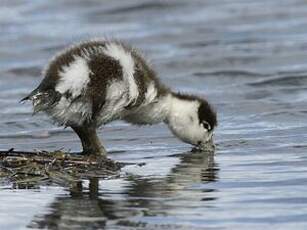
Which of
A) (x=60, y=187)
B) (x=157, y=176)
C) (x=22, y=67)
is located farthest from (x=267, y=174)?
(x=22, y=67)

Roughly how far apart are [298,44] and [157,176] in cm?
756

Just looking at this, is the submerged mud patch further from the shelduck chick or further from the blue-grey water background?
the shelduck chick

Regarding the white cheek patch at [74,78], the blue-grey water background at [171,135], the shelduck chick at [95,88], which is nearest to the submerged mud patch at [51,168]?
the blue-grey water background at [171,135]

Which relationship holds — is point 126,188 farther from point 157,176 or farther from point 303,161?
point 303,161

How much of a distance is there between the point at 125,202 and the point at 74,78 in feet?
5.09

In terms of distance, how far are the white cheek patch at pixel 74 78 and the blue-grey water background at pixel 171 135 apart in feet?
2.33

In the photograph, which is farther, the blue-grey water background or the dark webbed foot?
the dark webbed foot

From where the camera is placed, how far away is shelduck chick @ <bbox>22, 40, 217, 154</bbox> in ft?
27.3

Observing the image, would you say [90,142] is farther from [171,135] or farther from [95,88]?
[171,135]

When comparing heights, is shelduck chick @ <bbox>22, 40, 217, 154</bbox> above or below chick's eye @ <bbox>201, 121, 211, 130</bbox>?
above

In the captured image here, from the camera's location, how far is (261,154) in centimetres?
909

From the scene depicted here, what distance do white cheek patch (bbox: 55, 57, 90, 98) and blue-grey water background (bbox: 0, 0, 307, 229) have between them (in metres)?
0.71

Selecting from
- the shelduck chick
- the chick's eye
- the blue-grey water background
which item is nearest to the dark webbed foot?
the shelduck chick

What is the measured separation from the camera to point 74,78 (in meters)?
8.27
